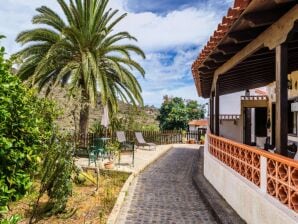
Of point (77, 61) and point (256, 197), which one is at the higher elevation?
point (77, 61)

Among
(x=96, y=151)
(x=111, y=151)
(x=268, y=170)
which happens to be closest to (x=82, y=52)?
(x=111, y=151)

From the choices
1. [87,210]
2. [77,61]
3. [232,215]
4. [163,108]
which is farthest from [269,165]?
[163,108]

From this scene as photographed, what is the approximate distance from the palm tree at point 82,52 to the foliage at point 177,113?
20.8 m

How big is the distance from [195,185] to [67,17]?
34.7 feet

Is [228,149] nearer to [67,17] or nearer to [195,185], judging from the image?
[195,185]

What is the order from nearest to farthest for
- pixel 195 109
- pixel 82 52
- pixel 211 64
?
pixel 211 64 → pixel 82 52 → pixel 195 109

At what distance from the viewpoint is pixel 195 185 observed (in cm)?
991

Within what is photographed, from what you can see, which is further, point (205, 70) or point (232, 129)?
point (232, 129)

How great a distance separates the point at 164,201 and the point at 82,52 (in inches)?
385

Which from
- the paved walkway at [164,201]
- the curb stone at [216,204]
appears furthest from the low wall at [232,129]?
the curb stone at [216,204]

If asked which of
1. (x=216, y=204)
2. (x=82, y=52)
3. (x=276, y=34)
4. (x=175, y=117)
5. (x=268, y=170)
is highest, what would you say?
(x=82, y=52)

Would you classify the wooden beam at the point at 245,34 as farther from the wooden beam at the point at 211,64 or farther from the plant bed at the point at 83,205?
the plant bed at the point at 83,205

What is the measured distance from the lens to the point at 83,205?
7.77 meters

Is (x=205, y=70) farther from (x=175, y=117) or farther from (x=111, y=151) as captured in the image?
(x=175, y=117)
